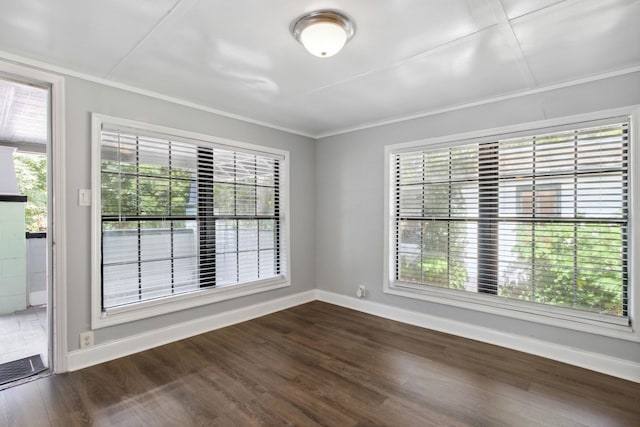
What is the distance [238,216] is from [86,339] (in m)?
1.77

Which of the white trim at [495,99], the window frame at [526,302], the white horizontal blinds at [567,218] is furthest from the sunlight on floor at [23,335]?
the white horizontal blinds at [567,218]

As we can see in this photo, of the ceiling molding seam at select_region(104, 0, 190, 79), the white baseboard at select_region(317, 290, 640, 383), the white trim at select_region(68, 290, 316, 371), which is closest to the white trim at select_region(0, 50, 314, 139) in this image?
the ceiling molding seam at select_region(104, 0, 190, 79)

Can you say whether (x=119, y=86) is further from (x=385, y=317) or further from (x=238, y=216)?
(x=385, y=317)

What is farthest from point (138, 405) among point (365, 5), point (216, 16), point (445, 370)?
point (365, 5)

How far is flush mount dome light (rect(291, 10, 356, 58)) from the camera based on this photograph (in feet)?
5.90

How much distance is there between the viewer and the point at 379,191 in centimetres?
391

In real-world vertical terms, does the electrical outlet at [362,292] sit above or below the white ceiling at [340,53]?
below

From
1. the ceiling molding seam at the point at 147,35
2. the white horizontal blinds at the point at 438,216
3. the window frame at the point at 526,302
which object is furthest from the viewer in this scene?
the white horizontal blinds at the point at 438,216

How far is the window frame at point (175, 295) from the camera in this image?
2.61 m

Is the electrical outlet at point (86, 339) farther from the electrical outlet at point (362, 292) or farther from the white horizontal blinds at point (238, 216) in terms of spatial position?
the electrical outlet at point (362, 292)

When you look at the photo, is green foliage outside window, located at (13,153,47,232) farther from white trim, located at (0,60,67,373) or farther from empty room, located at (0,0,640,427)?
white trim, located at (0,60,67,373)

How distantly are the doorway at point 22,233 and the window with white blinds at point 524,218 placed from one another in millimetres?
3625

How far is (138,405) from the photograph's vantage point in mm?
2086

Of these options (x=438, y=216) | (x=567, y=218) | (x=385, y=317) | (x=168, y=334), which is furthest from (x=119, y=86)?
(x=567, y=218)
